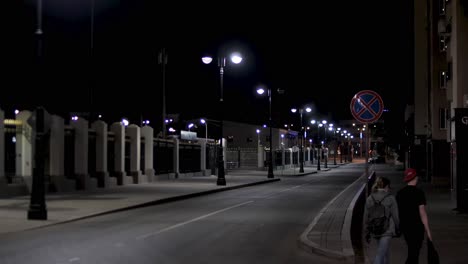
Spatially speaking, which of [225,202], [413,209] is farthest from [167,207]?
[413,209]

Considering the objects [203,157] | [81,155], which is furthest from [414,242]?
[203,157]

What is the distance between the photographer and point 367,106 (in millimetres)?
13641

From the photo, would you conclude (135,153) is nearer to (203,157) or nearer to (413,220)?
(203,157)

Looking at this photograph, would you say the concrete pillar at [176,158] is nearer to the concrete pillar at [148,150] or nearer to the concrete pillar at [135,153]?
the concrete pillar at [148,150]

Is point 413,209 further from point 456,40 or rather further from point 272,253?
point 456,40

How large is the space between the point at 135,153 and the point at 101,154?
5002mm

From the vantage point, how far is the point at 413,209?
941 centimetres

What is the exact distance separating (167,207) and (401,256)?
14.1m

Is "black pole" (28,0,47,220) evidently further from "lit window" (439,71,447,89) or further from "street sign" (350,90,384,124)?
"lit window" (439,71,447,89)

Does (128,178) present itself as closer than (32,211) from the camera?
No

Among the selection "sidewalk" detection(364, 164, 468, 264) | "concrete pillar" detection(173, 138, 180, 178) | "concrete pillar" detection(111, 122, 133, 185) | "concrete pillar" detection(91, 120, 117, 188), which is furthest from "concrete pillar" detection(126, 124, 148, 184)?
"sidewalk" detection(364, 164, 468, 264)

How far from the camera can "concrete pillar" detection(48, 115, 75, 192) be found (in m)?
31.0

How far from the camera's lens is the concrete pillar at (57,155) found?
102ft

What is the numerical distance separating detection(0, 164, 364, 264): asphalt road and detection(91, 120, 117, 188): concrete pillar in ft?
40.3
